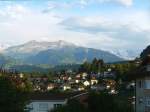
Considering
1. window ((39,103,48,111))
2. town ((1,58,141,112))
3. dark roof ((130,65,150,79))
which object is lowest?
window ((39,103,48,111))

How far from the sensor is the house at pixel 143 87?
39025 millimetres

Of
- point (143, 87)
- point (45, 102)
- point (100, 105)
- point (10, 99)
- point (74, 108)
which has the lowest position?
point (45, 102)

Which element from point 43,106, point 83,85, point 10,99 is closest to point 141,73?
point 10,99

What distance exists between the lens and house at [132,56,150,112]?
39.0 meters

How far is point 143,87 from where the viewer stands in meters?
39.8

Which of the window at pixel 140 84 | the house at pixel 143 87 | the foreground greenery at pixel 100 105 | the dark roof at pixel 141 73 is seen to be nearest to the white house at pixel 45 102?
the foreground greenery at pixel 100 105

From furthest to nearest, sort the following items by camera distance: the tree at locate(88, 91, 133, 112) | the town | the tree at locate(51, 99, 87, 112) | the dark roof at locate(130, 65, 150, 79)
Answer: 1. the town
2. the tree at locate(51, 99, 87, 112)
3. the tree at locate(88, 91, 133, 112)
4. the dark roof at locate(130, 65, 150, 79)

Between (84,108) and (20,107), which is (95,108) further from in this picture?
(20,107)

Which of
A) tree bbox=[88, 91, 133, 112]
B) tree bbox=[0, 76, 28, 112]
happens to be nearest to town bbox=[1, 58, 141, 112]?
tree bbox=[88, 91, 133, 112]

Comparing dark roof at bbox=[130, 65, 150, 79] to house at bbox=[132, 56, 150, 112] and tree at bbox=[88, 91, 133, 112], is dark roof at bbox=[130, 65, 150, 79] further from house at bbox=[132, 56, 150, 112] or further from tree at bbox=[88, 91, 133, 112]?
tree at bbox=[88, 91, 133, 112]

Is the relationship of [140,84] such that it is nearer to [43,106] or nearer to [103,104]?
[103,104]

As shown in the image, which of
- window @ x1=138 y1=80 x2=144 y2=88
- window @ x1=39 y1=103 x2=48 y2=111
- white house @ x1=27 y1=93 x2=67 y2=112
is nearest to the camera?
window @ x1=138 y1=80 x2=144 y2=88

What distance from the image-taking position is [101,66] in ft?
593

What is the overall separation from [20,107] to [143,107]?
927cm
